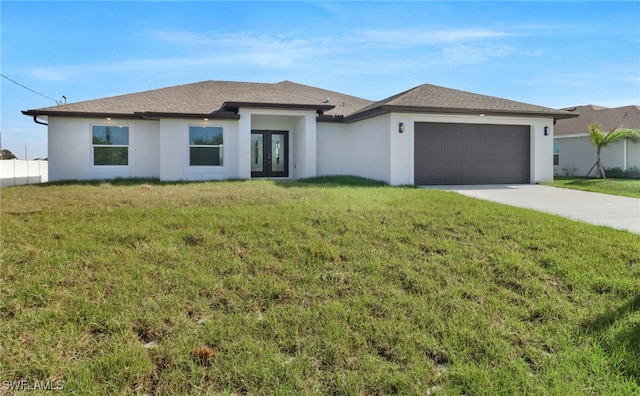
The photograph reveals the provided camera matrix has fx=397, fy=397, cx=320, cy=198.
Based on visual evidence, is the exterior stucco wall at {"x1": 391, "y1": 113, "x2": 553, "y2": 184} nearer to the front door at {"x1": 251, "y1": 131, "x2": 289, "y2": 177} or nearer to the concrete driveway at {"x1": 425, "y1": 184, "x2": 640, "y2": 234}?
the concrete driveway at {"x1": 425, "y1": 184, "x2": 640, "y2": 234}

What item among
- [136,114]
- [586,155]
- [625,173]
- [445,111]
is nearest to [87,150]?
[136,114]

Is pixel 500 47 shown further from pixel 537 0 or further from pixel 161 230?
pixel 161 230

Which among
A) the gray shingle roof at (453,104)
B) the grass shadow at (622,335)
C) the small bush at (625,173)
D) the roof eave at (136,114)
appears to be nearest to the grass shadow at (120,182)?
the roof eave at (136,114)

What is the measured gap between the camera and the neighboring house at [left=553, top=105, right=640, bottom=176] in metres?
19.2

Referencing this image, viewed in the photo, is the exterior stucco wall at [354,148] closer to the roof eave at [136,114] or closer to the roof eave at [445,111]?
the roof eave at [445,111]

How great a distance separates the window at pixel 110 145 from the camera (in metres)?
15.3

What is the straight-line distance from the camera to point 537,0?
11.3 m

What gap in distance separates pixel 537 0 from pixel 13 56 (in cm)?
1997

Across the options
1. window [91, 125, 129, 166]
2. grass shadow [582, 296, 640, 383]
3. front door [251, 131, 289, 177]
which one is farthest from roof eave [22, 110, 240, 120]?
grass shadow [582, 296, 640, 383]

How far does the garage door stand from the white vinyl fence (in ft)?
56.7

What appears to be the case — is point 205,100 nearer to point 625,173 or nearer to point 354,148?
point 354,148


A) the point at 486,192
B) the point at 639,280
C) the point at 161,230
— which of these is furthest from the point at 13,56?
the point at 639,280

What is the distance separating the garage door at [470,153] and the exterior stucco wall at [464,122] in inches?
7.7

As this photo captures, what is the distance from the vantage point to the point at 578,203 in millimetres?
9734
